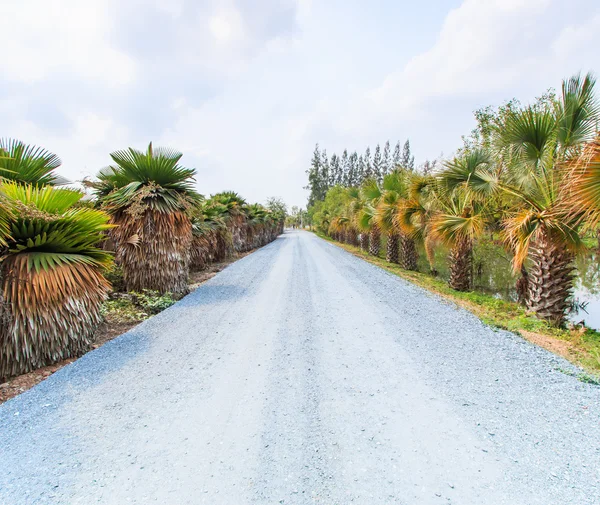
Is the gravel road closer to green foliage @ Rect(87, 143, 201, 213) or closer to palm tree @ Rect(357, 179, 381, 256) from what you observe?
green foliage @ Rect(87, 143, 201, 213)

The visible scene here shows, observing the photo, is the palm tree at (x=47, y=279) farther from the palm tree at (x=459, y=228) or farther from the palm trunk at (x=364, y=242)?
the palm trunk at (x=364, y=242)

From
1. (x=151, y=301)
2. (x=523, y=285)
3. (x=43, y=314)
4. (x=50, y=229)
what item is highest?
(x=50, y=229)

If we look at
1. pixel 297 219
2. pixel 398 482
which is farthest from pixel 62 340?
pixel 297 219

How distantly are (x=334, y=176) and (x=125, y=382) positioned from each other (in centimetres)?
9034

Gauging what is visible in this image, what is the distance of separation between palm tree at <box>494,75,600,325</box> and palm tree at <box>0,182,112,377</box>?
6.82 m

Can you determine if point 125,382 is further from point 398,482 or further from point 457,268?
point 457,268

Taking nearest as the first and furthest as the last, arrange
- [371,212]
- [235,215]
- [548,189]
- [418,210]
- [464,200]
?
[548,189] < [464,200] < [418,210] < [371,212] < [235,215]

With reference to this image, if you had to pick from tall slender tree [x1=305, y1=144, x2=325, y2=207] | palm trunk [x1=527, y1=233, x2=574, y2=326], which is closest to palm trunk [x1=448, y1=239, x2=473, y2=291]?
palm trunk [x1=527, y1=233, x2=574, y2=326]

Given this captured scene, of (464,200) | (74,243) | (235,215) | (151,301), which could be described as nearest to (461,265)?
(464,200)

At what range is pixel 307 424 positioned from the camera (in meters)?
2.47

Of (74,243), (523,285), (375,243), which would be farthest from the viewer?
(375,243)

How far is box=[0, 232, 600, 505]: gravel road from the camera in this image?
1847mm

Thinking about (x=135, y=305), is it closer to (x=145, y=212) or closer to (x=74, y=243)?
(x=145, y=212)

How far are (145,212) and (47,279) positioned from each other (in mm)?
3348
